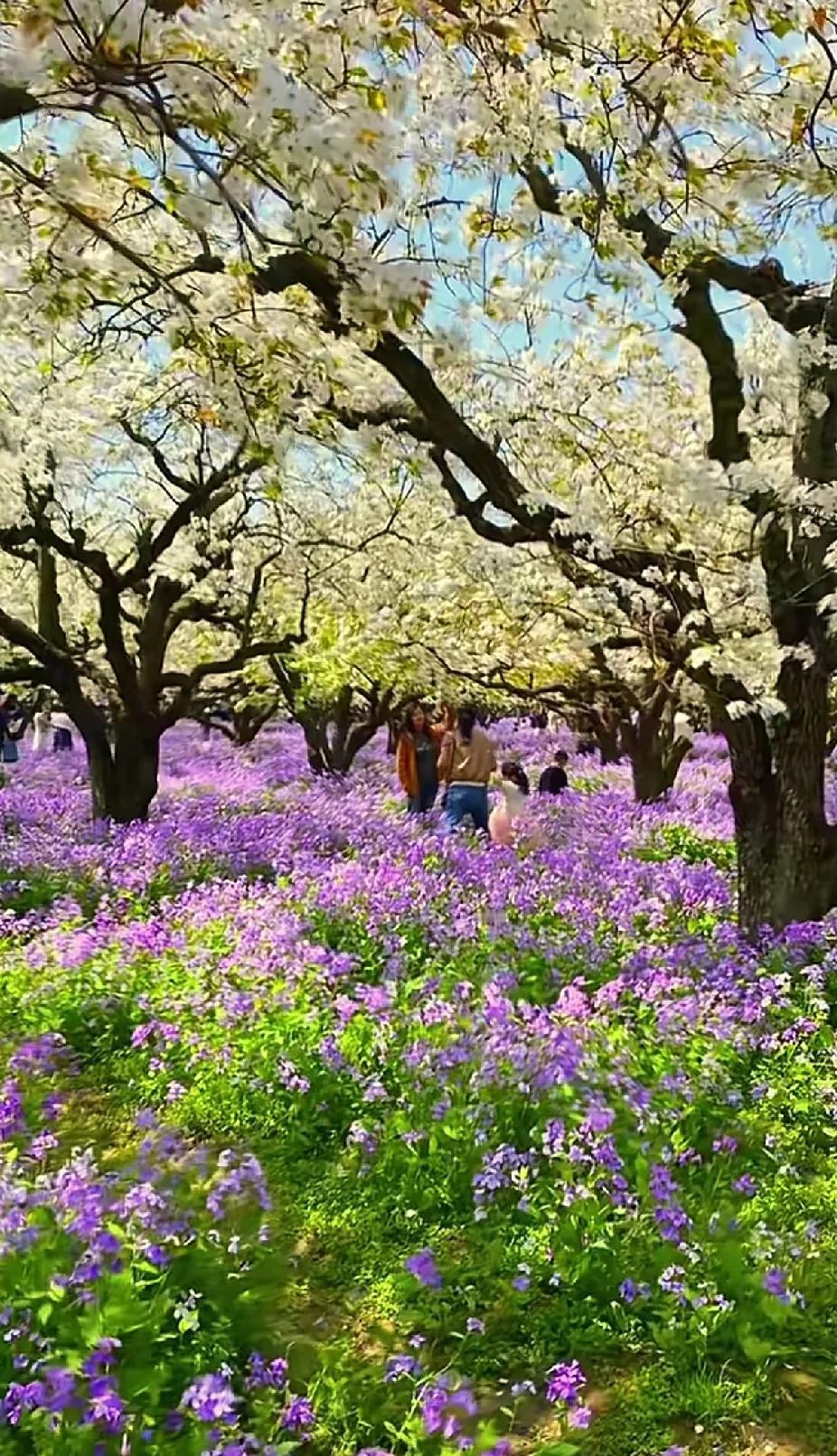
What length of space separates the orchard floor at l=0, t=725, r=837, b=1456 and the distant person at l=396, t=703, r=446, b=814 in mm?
6611

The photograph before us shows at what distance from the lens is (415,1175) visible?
534 centimetres

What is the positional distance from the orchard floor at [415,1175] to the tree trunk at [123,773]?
4639mm

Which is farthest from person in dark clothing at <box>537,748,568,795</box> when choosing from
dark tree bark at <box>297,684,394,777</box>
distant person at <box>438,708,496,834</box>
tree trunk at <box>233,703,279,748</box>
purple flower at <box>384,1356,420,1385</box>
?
purple flower at <box>384,1356,420,1385</box>

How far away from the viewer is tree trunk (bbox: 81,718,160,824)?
555 inches

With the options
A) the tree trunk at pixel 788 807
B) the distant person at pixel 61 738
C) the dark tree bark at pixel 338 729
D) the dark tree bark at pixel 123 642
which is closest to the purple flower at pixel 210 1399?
the tree trunk at pixel 788 807

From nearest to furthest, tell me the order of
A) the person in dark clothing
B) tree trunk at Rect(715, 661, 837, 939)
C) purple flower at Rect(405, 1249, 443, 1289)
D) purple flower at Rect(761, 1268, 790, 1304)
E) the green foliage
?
purple flower at Rect(405, 1249, 443, 1289), purple flower at Rect(761, 1268, 790, 1304), tree trunk at Rect(715, 661, 837, 939), the green foliage, the person in dark clothing

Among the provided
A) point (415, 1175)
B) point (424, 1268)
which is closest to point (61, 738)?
point (415, 1175)

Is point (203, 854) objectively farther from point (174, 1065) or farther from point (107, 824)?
point (174, 1065)

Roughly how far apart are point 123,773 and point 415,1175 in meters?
9.68

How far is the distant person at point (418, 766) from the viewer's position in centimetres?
1642

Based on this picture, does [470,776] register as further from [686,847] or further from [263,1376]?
[263,1376]

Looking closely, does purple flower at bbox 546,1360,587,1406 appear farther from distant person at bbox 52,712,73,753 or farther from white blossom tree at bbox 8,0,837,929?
distant person at bbox 52,712,73,753

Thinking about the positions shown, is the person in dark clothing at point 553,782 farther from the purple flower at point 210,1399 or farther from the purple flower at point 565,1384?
the purple flower at point 210,1399

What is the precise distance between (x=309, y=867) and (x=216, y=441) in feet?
19.9
